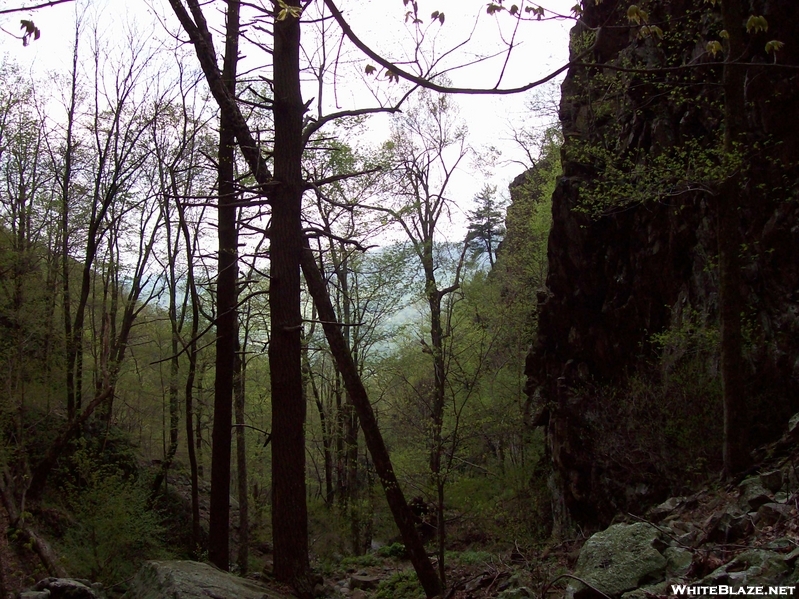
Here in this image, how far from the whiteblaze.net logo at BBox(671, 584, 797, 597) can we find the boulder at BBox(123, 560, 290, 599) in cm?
316

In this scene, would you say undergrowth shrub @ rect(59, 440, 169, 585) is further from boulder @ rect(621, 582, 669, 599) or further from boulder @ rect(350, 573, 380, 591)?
boulder @ rect(621, 582, 669, 599)

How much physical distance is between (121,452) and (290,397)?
11930mm

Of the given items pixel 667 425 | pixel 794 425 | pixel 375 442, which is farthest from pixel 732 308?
pixel 375 442

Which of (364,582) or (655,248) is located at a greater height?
(655,248)

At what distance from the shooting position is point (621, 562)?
13.2 ft

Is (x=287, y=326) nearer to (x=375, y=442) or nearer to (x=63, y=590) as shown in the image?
(x=375, y=442)

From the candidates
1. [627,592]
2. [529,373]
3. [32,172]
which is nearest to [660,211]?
[529,373]

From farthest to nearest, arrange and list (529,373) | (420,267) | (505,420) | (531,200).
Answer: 1. (531,200)
2. (420,267)
3. (505,420)
4. (529,373)

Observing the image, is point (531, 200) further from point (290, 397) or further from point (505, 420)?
point (290, 397)

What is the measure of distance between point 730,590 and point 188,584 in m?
3.80

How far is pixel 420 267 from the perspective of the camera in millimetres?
18500

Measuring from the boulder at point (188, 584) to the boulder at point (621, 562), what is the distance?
261cm

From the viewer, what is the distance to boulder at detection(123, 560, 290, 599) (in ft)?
13.7

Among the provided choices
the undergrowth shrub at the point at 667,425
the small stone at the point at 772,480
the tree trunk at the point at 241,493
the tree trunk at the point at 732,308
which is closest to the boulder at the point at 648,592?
the small stone at the point at 772,480
